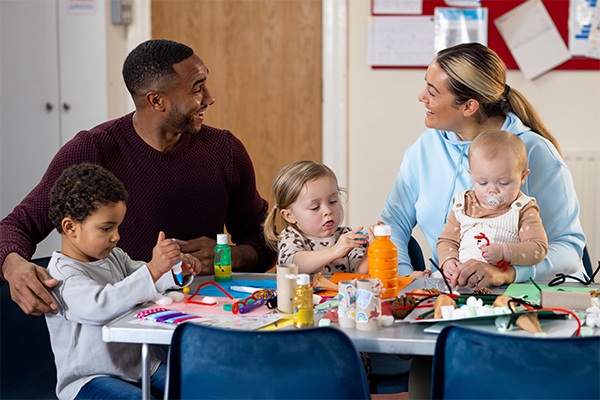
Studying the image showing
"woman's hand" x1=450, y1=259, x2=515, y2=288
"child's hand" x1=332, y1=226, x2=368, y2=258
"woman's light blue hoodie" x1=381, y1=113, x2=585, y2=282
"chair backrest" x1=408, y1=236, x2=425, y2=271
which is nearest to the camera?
"woman's hand" x1=450, y1=259, x2=515, y2=288

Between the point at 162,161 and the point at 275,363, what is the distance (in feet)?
3.46

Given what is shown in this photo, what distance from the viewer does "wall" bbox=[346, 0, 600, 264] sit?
320 cm

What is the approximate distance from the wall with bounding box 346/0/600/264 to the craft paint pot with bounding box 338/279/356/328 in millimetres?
2273

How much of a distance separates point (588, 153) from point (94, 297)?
281 centimetres

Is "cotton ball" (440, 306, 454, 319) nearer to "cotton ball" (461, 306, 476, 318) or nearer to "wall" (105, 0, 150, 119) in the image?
"cotton ball" (461, 306, 476, 318)

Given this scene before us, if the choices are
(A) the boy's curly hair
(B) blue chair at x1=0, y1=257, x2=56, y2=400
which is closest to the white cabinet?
(B) blue chair at x1=0, y1=257, x2=56, y2=400

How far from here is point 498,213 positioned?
1536 mm

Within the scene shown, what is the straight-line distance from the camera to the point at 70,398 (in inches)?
50.9

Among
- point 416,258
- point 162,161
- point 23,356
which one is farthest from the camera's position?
point 416,258

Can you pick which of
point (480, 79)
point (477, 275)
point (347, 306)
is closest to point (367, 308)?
point (347, 306)

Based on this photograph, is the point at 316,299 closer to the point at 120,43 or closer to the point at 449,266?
the point at 449,266

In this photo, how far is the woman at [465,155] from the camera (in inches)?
67.4

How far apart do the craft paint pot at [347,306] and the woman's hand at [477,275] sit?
368mm

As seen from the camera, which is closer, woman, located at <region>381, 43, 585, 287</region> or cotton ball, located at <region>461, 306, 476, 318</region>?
cotton ball, located at <region>461, 306, 476, 318</region>
